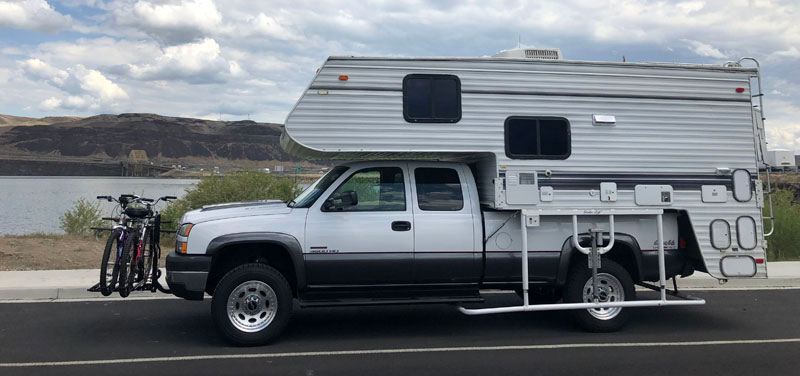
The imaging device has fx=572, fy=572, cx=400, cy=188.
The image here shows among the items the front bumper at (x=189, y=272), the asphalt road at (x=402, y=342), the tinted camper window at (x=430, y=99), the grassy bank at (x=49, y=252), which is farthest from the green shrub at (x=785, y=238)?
the grassy bank at (x=49, y=252)

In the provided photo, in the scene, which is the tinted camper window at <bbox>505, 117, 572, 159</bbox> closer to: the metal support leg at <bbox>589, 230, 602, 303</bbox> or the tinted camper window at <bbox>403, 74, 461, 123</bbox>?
the tinted camper window at <bbox>403, 74, 461, 123</bbox>

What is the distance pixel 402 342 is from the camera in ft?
21.0

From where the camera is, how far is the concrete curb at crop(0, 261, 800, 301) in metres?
8.77

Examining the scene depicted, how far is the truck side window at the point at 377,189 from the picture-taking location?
257 inches

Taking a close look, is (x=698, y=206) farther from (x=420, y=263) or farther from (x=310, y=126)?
(x=310, y=126)

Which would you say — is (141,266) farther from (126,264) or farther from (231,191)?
(231,191)

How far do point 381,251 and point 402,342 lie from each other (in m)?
1.05

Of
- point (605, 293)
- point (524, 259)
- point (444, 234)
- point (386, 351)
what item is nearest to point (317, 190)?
point (444, 234)

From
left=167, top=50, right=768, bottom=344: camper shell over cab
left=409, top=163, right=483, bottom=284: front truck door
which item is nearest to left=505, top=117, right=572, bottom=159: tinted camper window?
left=167, top=50, right=768, bottom=344: camper shell over cab

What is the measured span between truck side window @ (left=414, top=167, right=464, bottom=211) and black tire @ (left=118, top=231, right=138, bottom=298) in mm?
3255

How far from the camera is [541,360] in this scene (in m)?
5.73

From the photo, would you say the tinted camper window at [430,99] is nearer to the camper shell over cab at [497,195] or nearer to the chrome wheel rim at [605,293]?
the camper shell over cab at [497,195]

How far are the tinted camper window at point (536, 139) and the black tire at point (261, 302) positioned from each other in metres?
3.03

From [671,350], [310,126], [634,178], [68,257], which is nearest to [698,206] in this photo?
[634,178]
